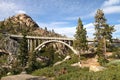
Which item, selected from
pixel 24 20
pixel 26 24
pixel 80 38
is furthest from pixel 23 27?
pixel 80 38

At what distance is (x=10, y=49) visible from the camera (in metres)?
77.0

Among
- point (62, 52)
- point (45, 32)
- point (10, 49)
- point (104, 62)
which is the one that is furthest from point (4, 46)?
point (45, 32)

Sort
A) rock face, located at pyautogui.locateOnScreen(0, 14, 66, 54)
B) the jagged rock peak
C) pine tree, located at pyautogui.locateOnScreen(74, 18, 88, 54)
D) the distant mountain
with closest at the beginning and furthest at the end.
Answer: pine tree, located at pyautogui.locateOnScreen(74, 18, 88, 54) → rock face, located at pyautogui.locateOnScreen(0, 14, 66, 54) → the distant mountain → the jagged rock peak

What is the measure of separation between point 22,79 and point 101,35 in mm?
40720

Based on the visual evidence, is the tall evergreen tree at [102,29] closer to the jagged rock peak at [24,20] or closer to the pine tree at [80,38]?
the pine tree at [80,38]

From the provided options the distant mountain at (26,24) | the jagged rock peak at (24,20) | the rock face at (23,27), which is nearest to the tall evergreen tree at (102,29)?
the rock face at (23,27)

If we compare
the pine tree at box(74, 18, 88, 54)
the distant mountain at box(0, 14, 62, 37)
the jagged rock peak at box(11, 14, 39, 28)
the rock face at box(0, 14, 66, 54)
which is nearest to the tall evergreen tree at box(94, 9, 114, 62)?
the pine tree at box(74, 18, 88, 54)

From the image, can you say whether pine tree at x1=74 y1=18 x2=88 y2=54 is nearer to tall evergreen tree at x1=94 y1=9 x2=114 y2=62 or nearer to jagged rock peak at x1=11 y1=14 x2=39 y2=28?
tall evergreen tree at x1=94 y1=9 x2=114 y2=62

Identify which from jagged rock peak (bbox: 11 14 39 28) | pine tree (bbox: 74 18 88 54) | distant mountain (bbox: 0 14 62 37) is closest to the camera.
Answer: pine tree (bbox: 74 18 88 54)

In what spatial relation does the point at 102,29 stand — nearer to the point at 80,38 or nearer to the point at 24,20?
the point at 80,38

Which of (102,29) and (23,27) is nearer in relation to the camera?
Answer: (102,29)

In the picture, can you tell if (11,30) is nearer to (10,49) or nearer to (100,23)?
(10,49)

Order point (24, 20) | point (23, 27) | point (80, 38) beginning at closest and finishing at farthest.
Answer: point (80, 38) → point (23, 27) → point (24, 20)

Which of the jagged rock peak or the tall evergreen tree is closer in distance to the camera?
the tall evergreen tree
